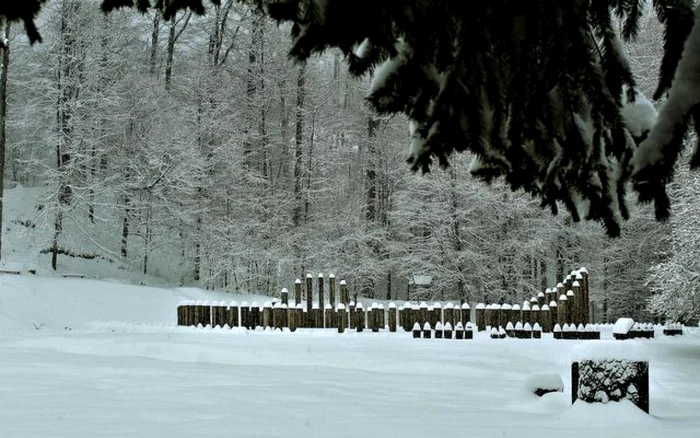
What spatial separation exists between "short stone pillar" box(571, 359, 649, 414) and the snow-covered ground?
0.11 meters

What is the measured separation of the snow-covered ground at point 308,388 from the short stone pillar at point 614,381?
113mm

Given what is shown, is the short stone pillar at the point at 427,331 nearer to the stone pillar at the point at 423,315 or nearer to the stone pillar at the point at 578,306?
the stone pillar at the point at 423,315

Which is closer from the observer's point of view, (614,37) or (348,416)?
(614,37)

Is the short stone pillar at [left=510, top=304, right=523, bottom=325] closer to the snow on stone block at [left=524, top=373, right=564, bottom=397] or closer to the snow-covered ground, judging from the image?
the snow-covered ground

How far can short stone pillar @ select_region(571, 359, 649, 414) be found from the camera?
20.3ft

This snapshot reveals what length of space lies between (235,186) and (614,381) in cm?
2224

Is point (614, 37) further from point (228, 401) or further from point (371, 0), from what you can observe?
point (228, 401)

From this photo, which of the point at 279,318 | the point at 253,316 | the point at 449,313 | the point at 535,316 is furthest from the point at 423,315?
the point at 253,316

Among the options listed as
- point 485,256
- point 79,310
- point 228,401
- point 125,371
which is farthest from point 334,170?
point 228,401

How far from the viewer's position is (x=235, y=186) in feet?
89.4

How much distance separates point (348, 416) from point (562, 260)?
80.4 feet

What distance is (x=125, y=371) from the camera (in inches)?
348

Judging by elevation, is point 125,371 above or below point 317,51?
below

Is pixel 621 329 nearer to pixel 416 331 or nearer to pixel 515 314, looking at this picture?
pixel 515 314
